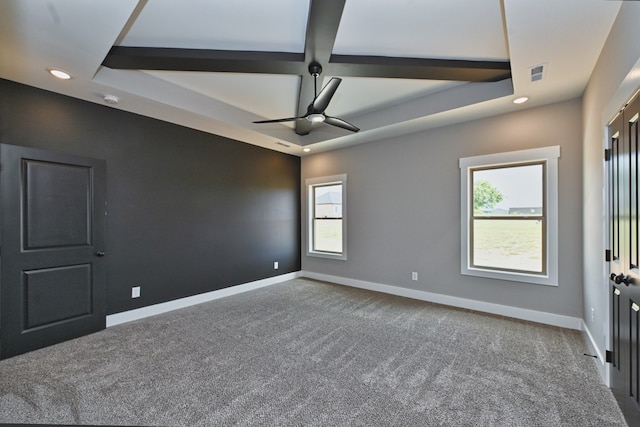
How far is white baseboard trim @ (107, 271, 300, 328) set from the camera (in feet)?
11.9

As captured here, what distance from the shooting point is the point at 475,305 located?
403 centimetres

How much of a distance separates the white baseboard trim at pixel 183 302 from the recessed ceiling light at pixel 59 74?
2.76 m

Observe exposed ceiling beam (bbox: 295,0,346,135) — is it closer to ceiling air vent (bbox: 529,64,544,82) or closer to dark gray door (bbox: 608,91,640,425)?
ceiling air vent (bbox: 529,64,544,82)

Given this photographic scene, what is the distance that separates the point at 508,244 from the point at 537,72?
2.15 meters

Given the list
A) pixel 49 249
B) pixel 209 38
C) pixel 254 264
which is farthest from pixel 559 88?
pixel 49 249

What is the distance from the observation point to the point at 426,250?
4.52 m

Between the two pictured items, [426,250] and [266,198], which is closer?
[426,250]

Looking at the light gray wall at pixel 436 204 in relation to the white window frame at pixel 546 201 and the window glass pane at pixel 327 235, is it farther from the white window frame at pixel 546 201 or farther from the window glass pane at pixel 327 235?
the window glass pane at pixel 327 235

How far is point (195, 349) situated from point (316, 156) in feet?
14.2

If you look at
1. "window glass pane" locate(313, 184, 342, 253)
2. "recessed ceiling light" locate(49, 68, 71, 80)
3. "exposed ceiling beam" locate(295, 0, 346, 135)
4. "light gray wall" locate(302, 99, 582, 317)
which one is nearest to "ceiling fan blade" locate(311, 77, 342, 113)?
"exposed ceiling beam" locate(295, 0, 346, 135)

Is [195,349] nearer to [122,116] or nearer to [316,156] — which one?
[122,116]

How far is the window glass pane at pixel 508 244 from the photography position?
143 inches

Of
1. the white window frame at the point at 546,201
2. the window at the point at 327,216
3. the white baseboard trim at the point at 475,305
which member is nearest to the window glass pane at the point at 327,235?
the window at the point at 327,216

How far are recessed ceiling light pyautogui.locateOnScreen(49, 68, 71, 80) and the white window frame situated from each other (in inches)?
192
